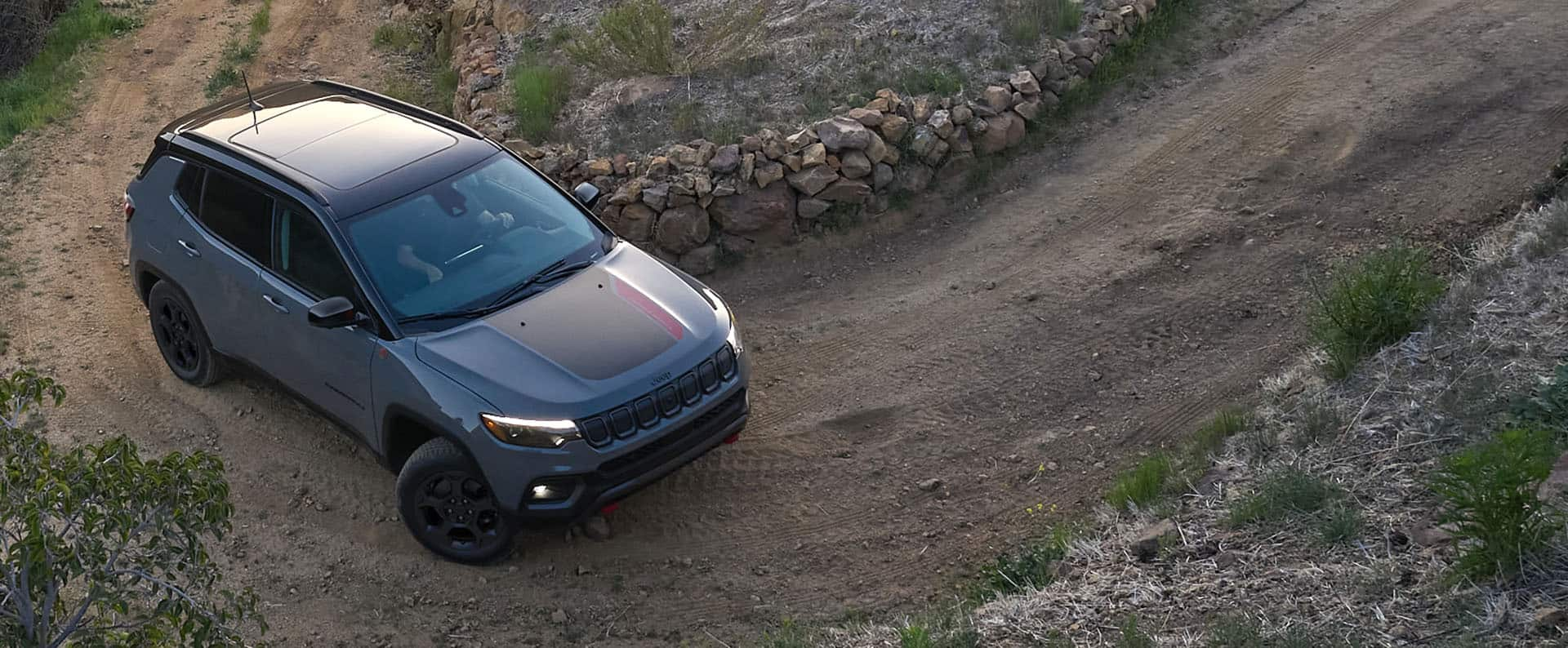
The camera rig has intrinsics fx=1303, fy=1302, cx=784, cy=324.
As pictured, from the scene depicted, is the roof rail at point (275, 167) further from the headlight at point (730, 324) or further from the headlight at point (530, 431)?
the headlight at point (730, 324)

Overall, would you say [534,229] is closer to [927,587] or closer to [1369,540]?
[927,587]

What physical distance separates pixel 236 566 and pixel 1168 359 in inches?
204

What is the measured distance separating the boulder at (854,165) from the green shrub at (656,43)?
1.67 meters

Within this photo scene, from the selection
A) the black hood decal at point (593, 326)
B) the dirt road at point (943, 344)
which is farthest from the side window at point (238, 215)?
the black hood decal at point (593, 326)

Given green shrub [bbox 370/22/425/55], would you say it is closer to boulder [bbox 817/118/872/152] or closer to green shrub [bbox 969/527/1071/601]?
boulder [bbox 817/118/872/152]

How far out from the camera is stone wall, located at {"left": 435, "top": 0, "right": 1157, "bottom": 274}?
8945 mm

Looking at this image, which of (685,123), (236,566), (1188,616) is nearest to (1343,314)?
(1188,616)

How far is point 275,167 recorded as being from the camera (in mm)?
6875

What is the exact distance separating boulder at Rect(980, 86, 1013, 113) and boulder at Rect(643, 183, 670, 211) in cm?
250

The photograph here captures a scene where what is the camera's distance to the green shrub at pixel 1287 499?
544 cm

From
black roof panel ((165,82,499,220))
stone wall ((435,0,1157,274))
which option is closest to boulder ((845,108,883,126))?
stone wall ((435,0,1157,274))

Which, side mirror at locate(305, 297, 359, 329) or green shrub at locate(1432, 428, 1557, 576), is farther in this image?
side mirror at locate(305, 297, 359, 329)

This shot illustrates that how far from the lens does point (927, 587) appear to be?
20.3 feet

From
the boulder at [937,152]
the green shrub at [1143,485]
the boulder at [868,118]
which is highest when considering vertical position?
the boulder at [868,118]
